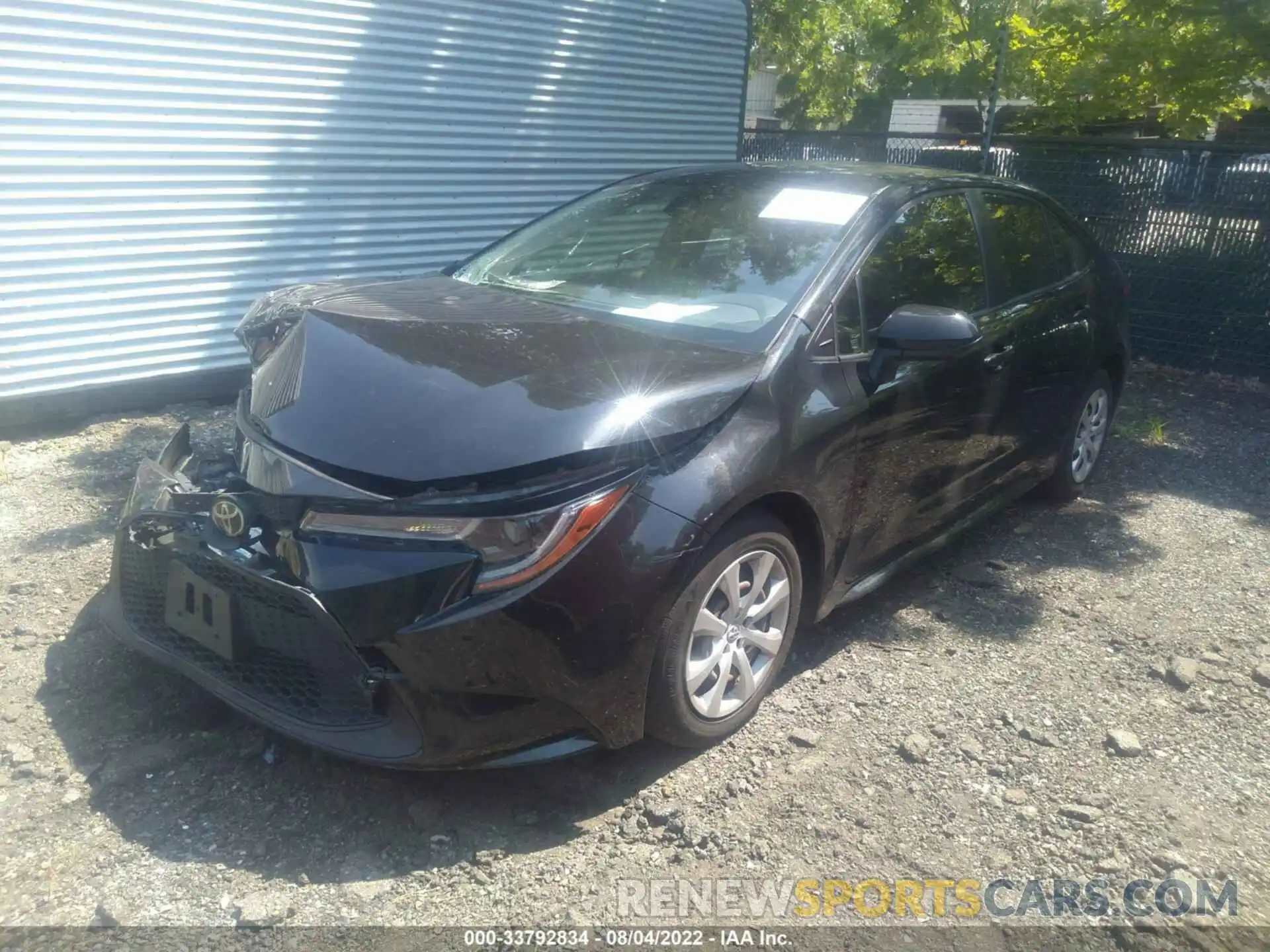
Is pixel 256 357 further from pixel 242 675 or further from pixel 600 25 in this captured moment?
pixel 600 25

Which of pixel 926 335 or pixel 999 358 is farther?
pixel 999 358

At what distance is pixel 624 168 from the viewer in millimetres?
8836

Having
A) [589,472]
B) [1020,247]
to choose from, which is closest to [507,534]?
[589,472]

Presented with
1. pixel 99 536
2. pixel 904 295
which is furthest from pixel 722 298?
pixel 99 536

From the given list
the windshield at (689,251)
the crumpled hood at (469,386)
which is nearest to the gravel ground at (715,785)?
the crumpled hood at (469,386)

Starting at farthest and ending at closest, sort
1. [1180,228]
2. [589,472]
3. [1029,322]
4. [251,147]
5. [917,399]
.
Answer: [1180,228] → [251,147] → [1029,322] → [917,399] → [589,472]

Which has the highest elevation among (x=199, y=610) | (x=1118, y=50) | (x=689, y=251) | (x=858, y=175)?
(x=1118, y=50)

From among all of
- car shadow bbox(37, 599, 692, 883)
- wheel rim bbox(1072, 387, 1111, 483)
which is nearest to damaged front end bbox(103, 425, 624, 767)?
car shadow bbox(37, 599, 692, 883)

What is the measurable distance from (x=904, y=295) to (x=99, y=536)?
11.2 feet

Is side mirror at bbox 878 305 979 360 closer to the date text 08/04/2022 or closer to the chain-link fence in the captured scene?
the date text 08/04/2022

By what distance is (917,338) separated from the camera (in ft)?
10.8

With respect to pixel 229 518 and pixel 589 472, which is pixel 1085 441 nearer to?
pixel 589 472

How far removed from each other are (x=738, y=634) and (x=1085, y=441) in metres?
3.10

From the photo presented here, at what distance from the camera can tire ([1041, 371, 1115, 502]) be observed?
16.5 ft
